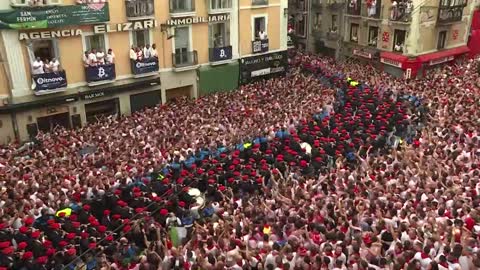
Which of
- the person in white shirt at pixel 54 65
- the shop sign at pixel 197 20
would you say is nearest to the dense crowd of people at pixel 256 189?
the person in white shirt at pixel 54 65

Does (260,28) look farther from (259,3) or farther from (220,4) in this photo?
(220,4)

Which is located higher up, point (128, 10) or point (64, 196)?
point (128, 10)

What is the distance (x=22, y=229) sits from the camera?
11031 millimetres

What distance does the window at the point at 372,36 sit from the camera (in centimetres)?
3120

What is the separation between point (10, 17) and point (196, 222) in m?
11.6

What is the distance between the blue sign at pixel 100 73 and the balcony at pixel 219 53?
554 cm

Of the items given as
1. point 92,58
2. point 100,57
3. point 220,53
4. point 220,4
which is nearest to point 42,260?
point 92,58

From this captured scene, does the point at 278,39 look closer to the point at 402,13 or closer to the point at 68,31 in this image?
the point at 402,13

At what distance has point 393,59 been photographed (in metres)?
29.3

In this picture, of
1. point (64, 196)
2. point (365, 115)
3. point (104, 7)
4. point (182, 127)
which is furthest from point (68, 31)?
point (365, 115)

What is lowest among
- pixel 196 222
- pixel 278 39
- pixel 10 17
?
pixel 196 222

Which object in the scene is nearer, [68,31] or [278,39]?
[68,31]

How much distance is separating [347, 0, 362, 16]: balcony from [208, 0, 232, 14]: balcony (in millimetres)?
11125

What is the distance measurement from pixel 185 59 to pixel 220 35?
2564 mm
